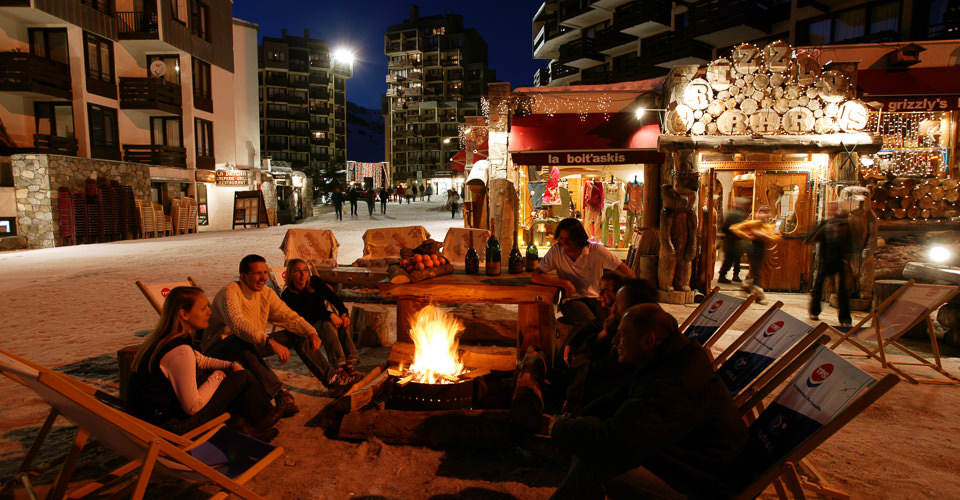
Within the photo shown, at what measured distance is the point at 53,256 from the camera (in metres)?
13.3

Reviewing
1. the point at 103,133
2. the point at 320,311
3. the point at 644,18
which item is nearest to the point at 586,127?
the point at 320,311

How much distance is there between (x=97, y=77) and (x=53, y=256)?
35.5 ft

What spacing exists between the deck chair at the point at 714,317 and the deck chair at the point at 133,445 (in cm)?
286

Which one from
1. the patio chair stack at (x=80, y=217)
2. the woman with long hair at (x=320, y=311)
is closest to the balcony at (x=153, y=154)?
the patio chair stack at (x=80, y=217)

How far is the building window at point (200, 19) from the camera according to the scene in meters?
23.9

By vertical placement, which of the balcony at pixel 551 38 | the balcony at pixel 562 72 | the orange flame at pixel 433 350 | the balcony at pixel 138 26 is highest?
the balcony at pixel 551 38

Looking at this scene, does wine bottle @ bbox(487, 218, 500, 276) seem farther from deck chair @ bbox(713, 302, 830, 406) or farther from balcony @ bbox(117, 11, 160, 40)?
balcony @ bbox(117, 11, 160, 40)

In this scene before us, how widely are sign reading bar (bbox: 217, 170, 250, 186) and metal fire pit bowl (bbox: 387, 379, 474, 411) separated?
2187 cm

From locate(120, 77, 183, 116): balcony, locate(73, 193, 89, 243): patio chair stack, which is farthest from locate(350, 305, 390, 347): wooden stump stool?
locate(120, 77, 183, 116): balcony

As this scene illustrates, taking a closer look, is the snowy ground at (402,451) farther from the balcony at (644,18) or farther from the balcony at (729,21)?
the balcony at (644,18)

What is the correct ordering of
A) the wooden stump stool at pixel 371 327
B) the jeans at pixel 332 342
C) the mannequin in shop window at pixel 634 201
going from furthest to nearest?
the mannequin in shop window at pixel 634 201
the wooden stump stool at pixel 371 327
the jeans at pixel 332 342

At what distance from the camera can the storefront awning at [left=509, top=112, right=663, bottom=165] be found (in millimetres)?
9672

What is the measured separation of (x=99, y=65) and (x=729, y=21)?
27.2 metres

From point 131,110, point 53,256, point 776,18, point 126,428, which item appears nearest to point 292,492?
point 126,428
